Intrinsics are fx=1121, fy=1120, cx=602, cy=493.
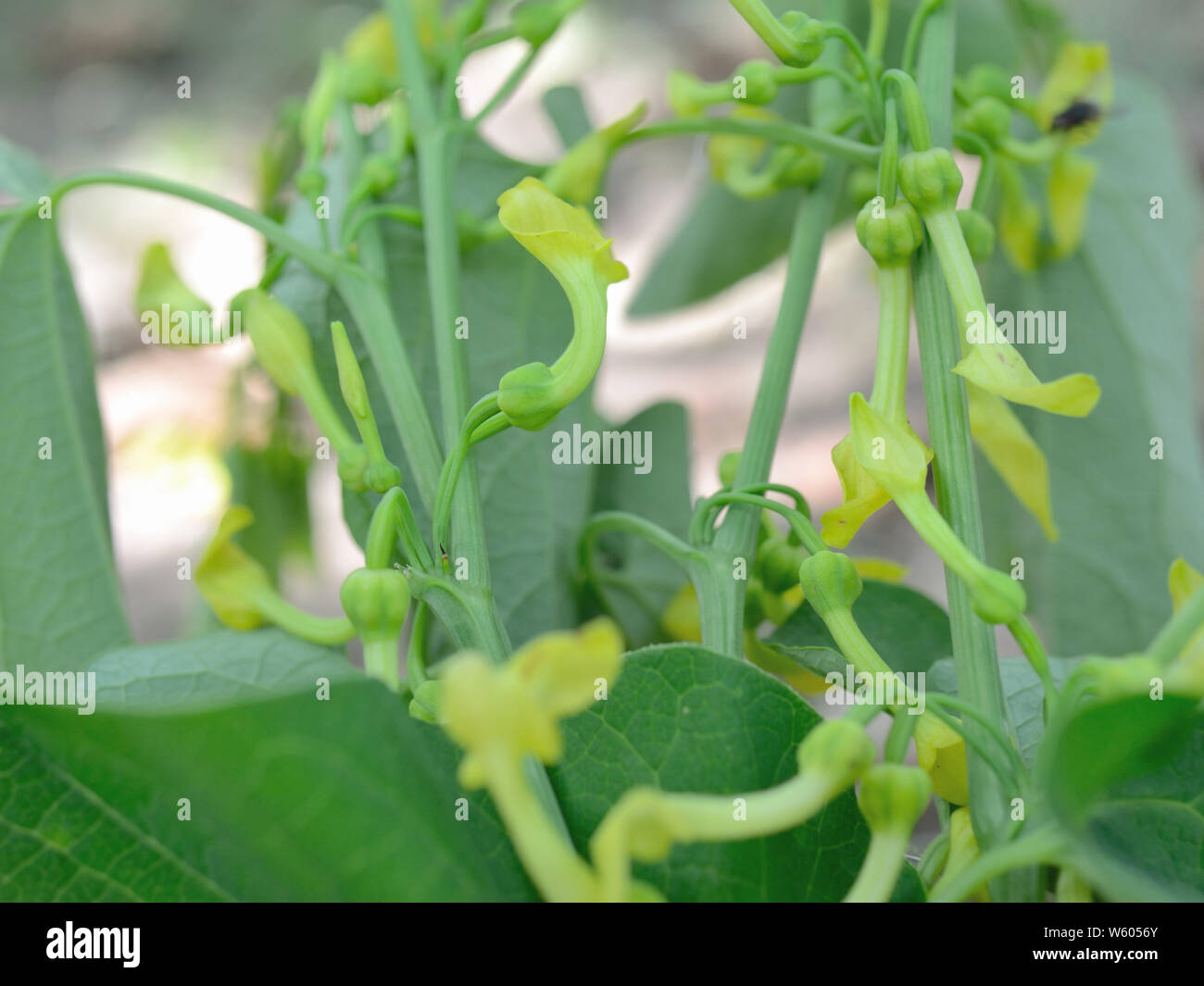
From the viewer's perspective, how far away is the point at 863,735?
7.7 inches

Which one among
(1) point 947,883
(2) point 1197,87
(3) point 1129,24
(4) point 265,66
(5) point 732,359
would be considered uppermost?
(4) point 265,66

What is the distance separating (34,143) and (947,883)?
1988 millimetres

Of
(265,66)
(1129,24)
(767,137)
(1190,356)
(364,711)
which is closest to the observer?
(364,711)

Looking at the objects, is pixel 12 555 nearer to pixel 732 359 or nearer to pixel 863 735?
pixel 863 735

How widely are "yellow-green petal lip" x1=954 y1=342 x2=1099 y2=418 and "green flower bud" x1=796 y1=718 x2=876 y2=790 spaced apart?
3.2 inches

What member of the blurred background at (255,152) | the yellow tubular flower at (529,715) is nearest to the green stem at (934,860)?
the yellow tubular flower at (529,715)

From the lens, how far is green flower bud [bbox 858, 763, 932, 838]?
0.66ft

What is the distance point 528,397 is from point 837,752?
0.33 feet

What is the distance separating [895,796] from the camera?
20 centimetres

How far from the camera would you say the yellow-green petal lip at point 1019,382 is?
0.75ft

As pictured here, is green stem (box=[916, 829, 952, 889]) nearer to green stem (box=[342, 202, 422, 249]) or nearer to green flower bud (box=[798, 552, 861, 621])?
green flower bud (box=[798, 552, 861, 621])

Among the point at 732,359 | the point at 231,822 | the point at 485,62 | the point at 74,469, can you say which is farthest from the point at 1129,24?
the point at 231,822

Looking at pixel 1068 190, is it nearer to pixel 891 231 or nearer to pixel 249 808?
pixel 891 231

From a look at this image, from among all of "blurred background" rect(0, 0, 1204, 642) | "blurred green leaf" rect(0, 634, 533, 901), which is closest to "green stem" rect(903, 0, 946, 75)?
"blurred green leaf" rect(0, 634, 533, 901)
